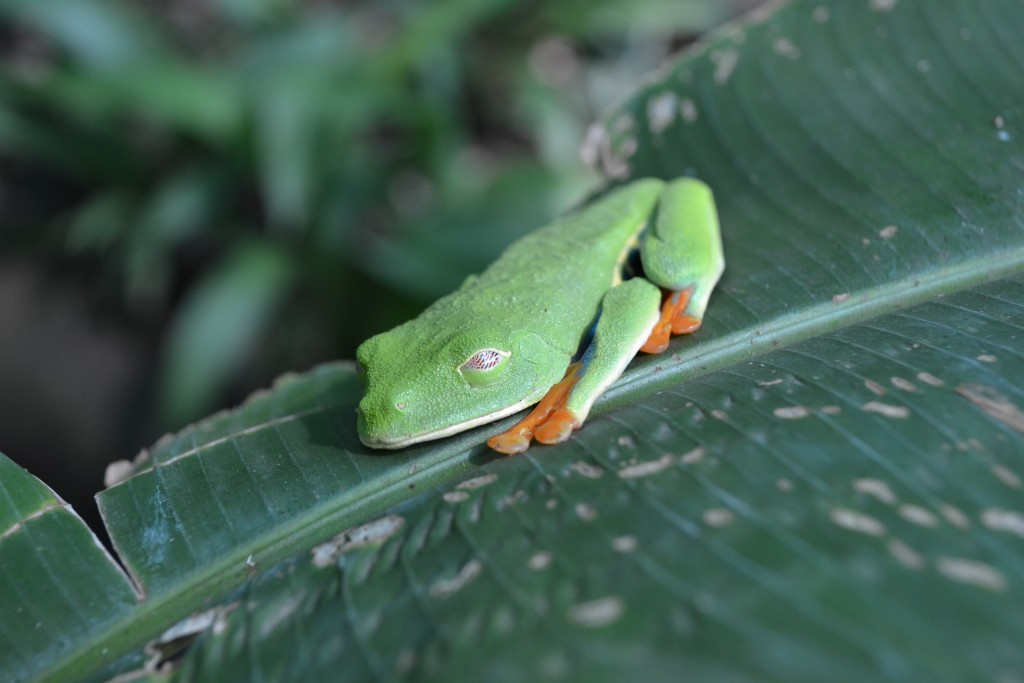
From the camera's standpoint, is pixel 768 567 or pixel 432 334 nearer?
pixel 768 567

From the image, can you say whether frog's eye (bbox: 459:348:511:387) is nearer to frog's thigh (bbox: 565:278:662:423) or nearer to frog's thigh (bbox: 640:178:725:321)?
frog's thigh (bbox: 565:278:662:423)

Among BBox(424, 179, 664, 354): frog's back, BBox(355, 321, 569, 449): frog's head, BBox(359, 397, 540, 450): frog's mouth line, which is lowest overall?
BBox(359, 397, 540, 450): frog's mouth line

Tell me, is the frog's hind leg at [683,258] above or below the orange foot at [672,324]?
above

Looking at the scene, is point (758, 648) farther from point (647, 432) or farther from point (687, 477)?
point (647, 432)

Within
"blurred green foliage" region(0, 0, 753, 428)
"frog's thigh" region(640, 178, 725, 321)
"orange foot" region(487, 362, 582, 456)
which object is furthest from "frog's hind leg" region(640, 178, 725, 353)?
"blurred green foliage" region(0, 0, 753, 428)

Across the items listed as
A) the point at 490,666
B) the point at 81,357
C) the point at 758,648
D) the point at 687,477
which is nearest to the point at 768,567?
the point at 758,648

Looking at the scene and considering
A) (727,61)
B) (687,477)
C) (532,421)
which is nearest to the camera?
(687,477)

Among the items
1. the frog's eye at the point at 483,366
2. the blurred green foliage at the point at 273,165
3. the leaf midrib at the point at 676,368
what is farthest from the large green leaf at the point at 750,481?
the blurred green foliage at the point at 273,165

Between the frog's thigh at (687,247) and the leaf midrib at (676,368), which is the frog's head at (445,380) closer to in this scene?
the leaf midrib at (676,368)
